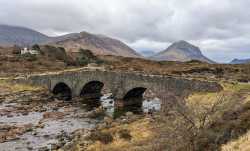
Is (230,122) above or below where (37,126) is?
above

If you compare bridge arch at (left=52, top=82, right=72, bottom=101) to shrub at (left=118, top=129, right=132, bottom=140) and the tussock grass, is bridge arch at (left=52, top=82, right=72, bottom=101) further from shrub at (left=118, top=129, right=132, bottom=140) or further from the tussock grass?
shrub at (left=118, top=129, right=132, bottom=140)

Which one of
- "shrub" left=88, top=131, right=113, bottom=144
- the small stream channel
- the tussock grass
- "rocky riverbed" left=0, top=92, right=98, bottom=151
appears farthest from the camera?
"rocky riverbed" left=0, top=92, right=98, bottom=151

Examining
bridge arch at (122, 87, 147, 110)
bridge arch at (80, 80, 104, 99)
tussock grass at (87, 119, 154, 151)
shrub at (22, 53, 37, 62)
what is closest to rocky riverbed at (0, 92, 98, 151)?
tussock grass at (87, 119, 154, 151)

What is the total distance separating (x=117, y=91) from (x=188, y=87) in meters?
17.2

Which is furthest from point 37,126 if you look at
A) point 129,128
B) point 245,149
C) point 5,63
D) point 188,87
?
point 5,63

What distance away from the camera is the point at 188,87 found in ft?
193

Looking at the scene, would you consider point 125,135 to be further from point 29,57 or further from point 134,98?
point 29,57

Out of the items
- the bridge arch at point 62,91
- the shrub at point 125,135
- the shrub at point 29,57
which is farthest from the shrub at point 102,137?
the shrub at point 29,57

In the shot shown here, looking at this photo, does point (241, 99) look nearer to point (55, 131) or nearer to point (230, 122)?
point (230, 122)

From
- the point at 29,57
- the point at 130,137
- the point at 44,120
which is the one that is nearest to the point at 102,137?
the point at 130,137

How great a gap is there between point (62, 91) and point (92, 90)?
10290mm

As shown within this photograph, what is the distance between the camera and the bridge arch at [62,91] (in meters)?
88.1

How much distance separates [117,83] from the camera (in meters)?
72.2

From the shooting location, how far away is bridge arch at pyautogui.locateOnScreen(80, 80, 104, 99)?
8262 cm
